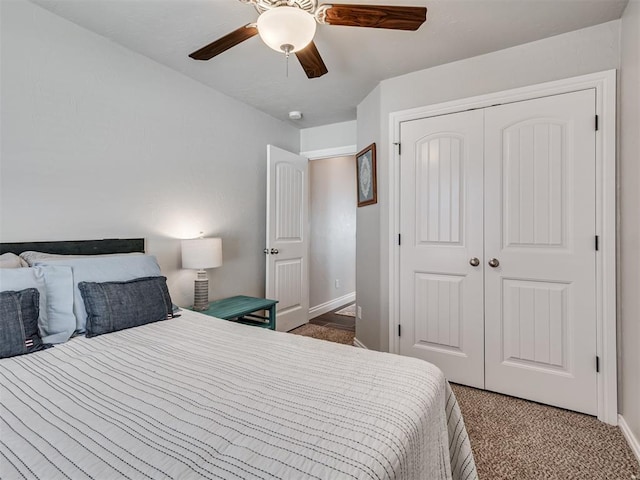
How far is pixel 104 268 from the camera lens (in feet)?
5.90

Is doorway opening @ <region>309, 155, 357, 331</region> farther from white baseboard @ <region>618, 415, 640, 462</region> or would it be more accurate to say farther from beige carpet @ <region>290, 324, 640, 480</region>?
white baseboard @ <region>618, 415, 640, 462</region>

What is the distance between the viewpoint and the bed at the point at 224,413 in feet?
2.36

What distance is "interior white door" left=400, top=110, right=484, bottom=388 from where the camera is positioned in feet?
7.84

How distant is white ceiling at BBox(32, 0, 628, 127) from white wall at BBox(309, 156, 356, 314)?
191cm

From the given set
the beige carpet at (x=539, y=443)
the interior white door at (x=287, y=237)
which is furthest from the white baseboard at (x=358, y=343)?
the beige carpet at (x=539, y=443)

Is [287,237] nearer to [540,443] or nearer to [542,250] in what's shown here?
[542,250]

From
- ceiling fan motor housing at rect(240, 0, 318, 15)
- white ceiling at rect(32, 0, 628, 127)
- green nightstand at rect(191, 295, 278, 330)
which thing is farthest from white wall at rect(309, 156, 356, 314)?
ceiling fan motor housing at rect(240, 0, 318, 15)

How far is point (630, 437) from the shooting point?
1.76 m

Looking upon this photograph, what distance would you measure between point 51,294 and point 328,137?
10.1 ft

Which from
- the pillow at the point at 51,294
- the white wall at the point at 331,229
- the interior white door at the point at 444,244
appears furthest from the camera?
the white wall at the point at 331,229

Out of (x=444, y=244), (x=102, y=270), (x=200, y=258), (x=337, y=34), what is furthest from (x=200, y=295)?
(x=337, y=34)

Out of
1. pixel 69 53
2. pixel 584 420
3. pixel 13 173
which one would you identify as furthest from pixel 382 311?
pixel 69 53

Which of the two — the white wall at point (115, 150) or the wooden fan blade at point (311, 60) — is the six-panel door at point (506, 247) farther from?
the white wall at point (115, 150)

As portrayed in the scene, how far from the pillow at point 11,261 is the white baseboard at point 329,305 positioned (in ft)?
10.3
